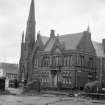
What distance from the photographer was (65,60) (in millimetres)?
68188

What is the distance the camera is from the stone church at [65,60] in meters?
66.3

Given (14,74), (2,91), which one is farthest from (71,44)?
(14,74)

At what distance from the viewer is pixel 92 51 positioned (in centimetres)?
7025

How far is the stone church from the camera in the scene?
66312mm

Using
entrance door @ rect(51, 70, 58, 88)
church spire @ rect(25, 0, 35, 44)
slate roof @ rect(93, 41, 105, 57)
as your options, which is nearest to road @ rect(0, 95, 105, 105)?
entrance door @ rect(51, 70, 58, 88)

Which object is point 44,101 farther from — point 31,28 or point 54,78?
point 31,28

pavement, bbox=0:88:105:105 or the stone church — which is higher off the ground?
the stone church

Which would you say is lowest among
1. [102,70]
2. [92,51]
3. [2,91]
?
[2,91]

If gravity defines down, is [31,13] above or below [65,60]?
above

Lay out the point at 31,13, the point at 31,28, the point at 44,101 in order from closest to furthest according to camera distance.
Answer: the point at 44,101 < the point at 31,28 < the point at 31,13

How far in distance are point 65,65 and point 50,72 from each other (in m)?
5.61

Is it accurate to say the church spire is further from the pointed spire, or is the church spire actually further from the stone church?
the stone church

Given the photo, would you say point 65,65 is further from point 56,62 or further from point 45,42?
point 45,42

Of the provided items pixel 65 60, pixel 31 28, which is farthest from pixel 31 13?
pixel 65 60
